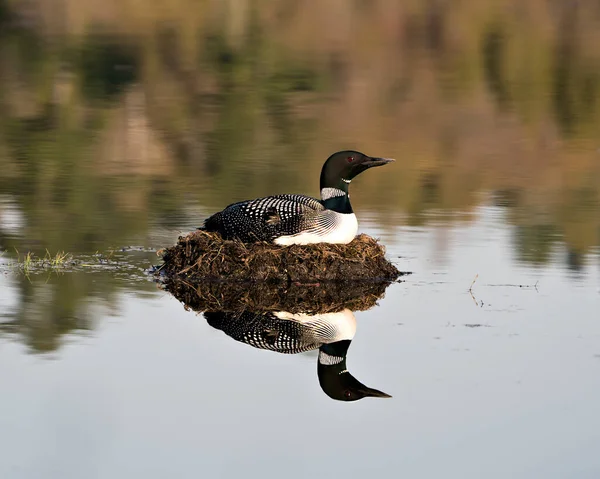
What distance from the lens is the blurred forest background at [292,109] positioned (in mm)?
12578

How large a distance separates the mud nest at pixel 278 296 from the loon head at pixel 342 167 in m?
0.88

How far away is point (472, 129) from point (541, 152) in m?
2.17

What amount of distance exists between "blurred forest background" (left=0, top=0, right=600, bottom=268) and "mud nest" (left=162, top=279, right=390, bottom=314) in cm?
164

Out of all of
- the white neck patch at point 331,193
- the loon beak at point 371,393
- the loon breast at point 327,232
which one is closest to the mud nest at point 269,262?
the loon breast at point 327,232

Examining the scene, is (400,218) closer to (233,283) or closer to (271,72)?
(233,283)

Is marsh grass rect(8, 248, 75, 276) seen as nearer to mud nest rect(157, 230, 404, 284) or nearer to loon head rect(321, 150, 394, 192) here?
mud nest rect(157, 230, 404, 284)

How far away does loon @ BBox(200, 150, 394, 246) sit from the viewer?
9281 mm

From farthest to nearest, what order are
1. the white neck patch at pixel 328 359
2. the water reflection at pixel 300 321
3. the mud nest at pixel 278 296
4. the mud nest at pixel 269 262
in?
the mud nest at pixel 269 262, the mud nest at pixel 278 296, the white neck patch at pixel 328 359, the water reflection at pixel 300 321

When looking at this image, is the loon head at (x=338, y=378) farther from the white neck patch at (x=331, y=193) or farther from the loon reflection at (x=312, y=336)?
the white neck patch at (x=331, y=193)

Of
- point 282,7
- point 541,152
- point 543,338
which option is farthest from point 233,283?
point 282,7

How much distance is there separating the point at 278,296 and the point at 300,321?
68 cm

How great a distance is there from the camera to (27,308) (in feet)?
27.0

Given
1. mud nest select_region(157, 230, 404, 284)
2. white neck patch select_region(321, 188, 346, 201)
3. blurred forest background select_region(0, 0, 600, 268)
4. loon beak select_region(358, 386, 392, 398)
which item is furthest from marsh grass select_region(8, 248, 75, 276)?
loon beak select_region(358, 386, 392, 398)

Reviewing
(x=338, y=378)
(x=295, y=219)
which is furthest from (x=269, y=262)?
(x=338, y=378)
